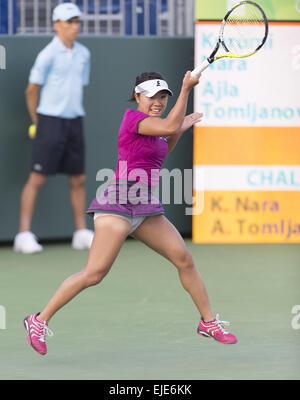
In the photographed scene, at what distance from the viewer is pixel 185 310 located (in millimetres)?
7215

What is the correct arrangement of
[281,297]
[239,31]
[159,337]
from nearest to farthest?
1. [159,337]
2. [281,297]
3. [239,31]

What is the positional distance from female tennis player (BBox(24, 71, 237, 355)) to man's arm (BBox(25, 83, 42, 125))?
3872 millimetres

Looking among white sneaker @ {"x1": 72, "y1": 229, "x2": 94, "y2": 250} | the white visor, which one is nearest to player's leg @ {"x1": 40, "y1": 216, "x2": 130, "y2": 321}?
the white visor

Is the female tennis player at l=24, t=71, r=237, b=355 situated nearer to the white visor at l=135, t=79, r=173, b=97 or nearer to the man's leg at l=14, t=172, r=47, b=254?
the white visor at l=135, t=79, r=173, b=97

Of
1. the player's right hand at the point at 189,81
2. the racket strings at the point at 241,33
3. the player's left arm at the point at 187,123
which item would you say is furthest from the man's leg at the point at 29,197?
the player's right hand at the point at 189,81

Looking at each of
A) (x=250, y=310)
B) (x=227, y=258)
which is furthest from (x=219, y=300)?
(x=227, y=258)

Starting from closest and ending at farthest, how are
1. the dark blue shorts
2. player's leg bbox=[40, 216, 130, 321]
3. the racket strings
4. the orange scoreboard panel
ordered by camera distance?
player's leg bbox=[40, 216, 130, 321]
the racket strings
the dark blue shorts
the orange scoreboard panel

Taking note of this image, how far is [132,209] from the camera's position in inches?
228

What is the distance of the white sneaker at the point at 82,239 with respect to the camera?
32.8 feet

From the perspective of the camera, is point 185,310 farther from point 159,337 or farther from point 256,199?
point 256,199

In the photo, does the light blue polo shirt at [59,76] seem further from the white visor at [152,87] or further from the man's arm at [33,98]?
the white visor at [152,87]

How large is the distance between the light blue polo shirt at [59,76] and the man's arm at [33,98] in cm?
4

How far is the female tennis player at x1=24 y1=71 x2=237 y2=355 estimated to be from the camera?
5734 millimetres

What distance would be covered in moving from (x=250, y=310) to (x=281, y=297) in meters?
0.55
